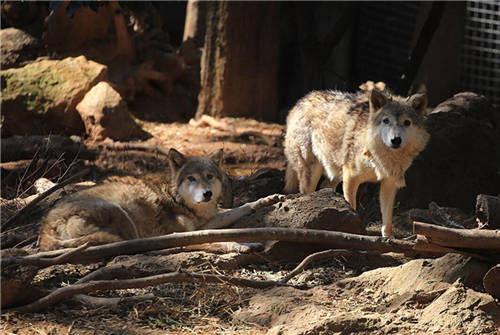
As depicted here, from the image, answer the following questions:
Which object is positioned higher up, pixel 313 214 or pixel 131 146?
pixel 313 214

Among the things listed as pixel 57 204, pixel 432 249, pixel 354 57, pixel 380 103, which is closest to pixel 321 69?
pixel 354 57

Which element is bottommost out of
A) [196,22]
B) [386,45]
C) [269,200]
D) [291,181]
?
[291,181]

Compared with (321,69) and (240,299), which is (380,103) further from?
(321,69)

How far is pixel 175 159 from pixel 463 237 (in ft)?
10.3

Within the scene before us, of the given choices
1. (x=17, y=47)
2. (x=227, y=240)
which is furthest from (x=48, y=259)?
(x=17, y=47)

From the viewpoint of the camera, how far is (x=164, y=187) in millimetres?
7180

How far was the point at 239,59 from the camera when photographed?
12430 mm

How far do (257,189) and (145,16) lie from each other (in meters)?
6.33

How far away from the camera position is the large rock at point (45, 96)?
439 inches

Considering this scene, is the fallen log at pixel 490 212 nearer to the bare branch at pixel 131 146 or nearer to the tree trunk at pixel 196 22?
the bare branch at pixel 131 146

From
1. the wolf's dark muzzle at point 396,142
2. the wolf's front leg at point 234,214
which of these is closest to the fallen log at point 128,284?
the wolf's front leg at point 234,214

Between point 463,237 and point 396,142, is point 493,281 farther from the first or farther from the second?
point 396,142

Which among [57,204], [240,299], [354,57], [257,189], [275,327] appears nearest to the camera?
[275,327]

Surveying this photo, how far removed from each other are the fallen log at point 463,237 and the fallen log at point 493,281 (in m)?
0.15
